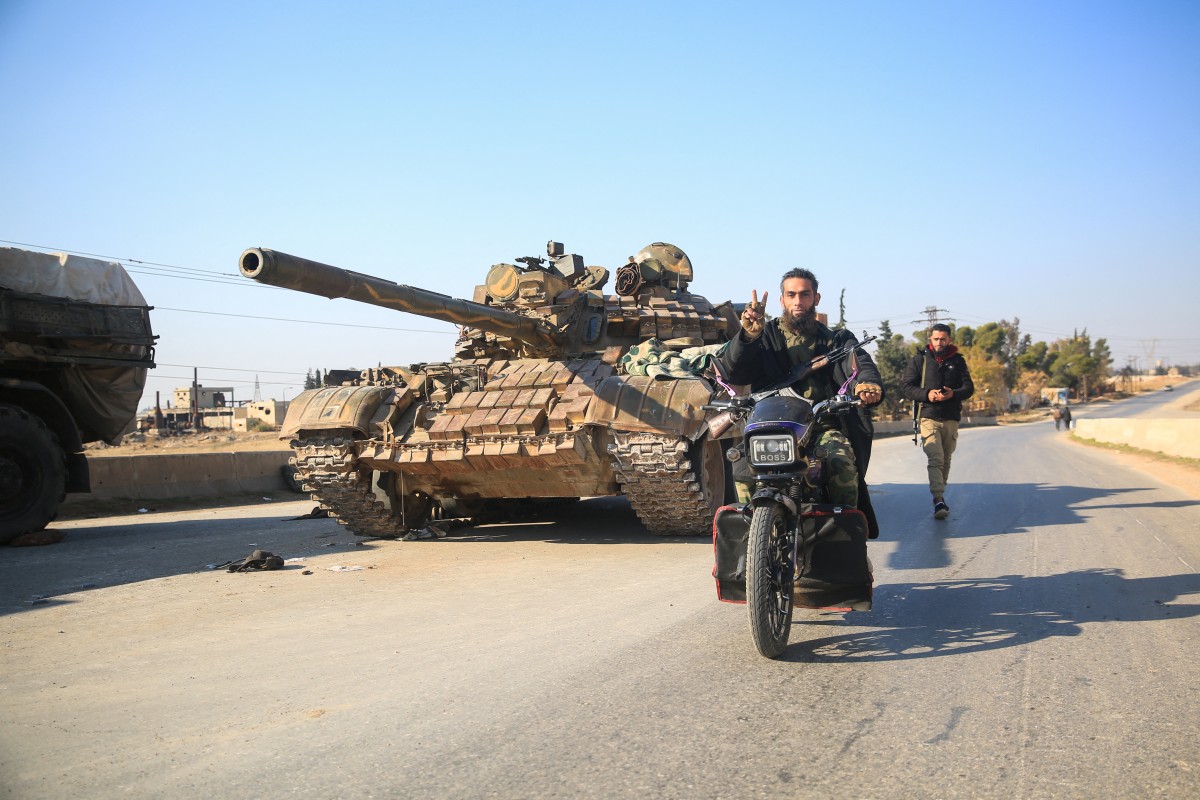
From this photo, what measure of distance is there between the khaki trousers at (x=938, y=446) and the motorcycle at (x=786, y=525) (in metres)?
5.19

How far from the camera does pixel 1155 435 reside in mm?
20547

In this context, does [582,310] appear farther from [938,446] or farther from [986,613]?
[986,613]

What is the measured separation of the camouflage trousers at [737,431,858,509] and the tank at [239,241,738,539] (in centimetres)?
340

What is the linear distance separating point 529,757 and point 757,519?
4.92 feet

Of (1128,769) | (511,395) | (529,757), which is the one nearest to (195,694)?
(529,757)

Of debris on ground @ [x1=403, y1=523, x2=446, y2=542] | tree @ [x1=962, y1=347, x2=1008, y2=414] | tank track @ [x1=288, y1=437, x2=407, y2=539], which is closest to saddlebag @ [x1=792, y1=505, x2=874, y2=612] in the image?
tank track @ [x1=288, y1=437, x2=407, y2=539]

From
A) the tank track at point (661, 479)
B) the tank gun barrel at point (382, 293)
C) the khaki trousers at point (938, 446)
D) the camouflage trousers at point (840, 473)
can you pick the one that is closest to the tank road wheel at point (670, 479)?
the tank track at point (661, 479)

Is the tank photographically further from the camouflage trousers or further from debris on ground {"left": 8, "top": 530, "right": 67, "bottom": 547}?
the camouflage trousers

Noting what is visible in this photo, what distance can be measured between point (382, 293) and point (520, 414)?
5.72 ft

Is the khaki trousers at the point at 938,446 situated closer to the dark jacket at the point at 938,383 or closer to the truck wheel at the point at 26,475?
the dark jacket at the point at 938,383

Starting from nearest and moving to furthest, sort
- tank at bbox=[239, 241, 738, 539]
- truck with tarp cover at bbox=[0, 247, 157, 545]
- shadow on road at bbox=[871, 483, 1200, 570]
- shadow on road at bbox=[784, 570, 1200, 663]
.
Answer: shadow on road at bbox=[784, 570, 1200, 663] → shadow on road at bbox=[871, 483, 1200, 570] → tank at bbox=[239, 241, 738, 539] → truck with tarp cover at bbox=[0, 247, 157, 545]

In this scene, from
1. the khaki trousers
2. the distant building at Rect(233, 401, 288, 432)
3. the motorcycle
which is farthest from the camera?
the distant building at Rect(233, 401, 288, 432)

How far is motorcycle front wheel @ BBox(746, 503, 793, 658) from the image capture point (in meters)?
4.02

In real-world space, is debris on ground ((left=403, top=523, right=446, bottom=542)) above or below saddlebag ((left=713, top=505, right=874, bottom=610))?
below
